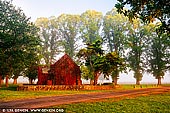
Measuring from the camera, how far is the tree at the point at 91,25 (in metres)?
76.6

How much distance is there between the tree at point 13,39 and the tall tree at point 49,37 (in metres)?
29.3

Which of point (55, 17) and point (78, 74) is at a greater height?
point (55, 17)

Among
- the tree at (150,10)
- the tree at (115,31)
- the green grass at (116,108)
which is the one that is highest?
the tree at (115,31)

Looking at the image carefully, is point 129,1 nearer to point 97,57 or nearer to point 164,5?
point 164,5

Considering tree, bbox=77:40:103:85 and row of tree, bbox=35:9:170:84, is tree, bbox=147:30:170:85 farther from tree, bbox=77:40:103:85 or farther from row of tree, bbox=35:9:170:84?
tree, bbox=77:40:103:85

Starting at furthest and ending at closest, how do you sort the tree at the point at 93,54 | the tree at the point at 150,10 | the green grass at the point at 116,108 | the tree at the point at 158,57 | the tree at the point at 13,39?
the tree at the point at 158,57 < the tree at the point at 93,54 < the tree at the point at 13,39 < the green grass at the point at 116,108 < the tree at the point at 150,10

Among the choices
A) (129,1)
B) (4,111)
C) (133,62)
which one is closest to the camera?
(129,1)

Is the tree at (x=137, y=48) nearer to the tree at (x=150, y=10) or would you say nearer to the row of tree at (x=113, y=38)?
the row of tree at (x=113, y=38)

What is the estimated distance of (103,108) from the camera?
677 inches

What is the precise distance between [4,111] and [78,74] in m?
37.1

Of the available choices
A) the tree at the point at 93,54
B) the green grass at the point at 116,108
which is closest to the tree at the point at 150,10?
the green grass at the point at 116,108

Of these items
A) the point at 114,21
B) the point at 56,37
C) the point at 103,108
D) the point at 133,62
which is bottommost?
the point at 103,108

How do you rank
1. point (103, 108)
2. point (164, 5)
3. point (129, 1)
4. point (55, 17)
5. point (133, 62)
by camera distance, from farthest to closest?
point (55, 17)
point (133, 62)
point (103, 108)
point (129, 1)
point (164, 5)

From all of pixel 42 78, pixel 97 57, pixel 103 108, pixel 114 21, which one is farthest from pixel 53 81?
pixel 114 21
